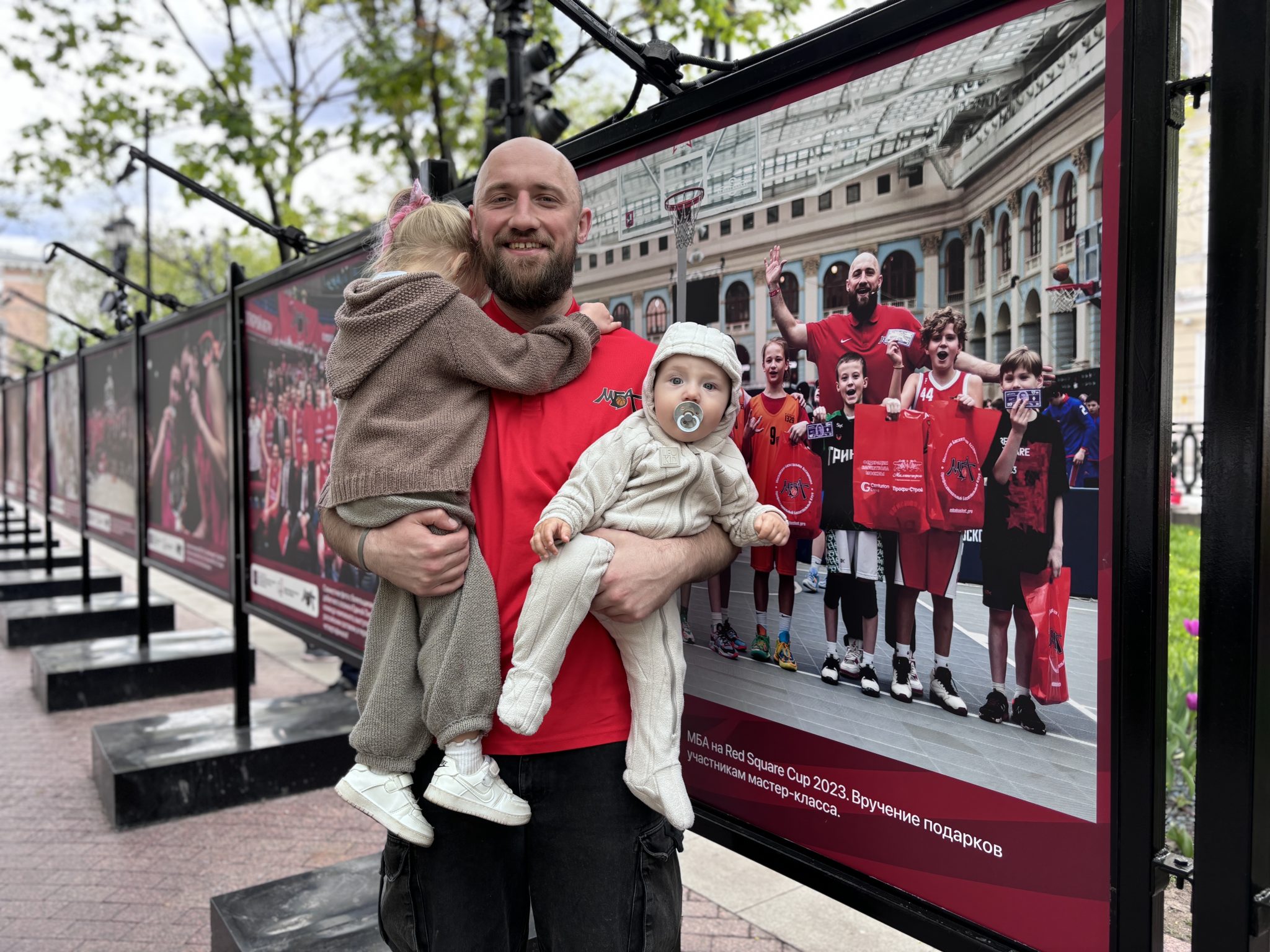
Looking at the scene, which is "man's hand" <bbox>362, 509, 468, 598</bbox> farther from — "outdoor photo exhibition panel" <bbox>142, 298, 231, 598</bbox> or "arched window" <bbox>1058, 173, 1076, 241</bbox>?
"outdoor photo exhibition panel" <bbox>142, 298, 231, 598</bbox>

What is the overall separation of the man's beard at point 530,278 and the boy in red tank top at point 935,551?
0.77m

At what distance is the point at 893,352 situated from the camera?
1959 millimetres

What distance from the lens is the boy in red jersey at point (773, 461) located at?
7.26 feet

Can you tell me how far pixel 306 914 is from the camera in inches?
128

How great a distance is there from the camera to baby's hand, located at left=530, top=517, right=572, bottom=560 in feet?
5.98

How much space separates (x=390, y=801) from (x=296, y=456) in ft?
9.79

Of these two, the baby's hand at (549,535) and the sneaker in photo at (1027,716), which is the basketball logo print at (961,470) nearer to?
the sneaker in photo at (1027,716)

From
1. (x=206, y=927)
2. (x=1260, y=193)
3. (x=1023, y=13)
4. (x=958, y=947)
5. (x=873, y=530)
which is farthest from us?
(x=206, y=927)

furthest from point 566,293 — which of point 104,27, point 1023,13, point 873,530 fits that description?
point 104,27

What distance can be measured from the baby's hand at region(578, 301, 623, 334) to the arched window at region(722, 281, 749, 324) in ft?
0.90

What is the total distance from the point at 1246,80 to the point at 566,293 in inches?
55.6

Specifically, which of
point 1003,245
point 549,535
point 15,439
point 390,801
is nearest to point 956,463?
point 1003,245

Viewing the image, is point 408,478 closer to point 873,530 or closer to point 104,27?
point 873,530

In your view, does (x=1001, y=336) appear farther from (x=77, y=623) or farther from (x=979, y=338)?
(x=77, y=623)
